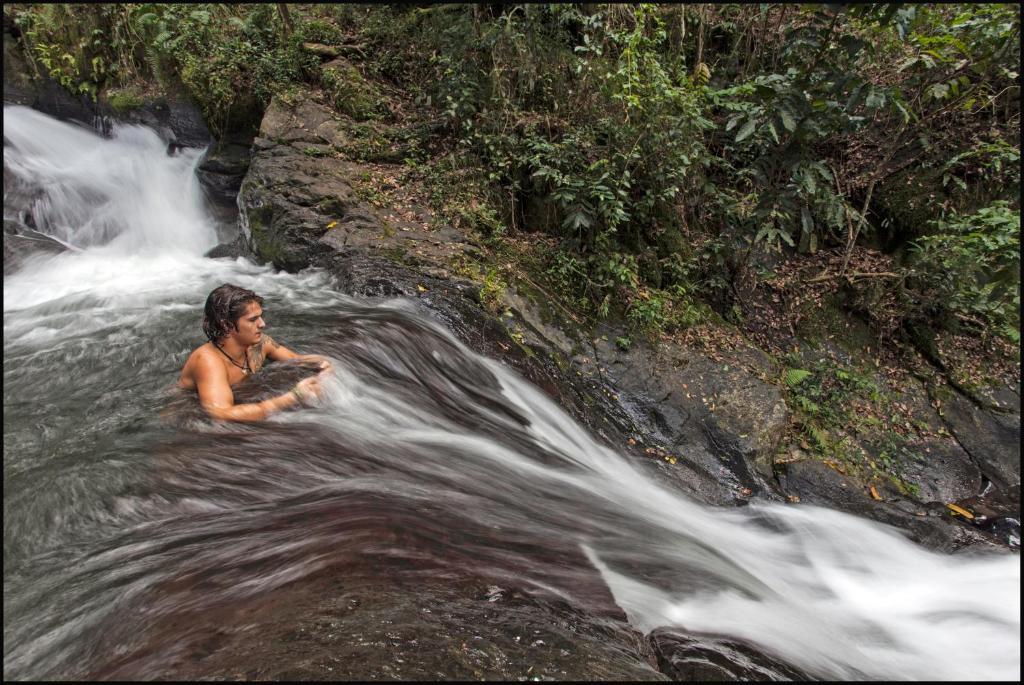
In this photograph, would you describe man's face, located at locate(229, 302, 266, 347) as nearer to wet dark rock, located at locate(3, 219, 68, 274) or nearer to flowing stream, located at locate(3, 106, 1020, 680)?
flowing stream, located at locate(3, 106, 1020, 680)

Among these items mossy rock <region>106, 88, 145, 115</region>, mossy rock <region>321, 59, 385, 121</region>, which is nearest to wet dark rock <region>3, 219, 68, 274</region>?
mossy rock <region>106, 88, 145, 115</region>

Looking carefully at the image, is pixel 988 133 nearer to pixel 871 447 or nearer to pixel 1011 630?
pixel 871 447

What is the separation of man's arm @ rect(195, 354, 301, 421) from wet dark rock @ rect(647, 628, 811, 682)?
98.1 inches

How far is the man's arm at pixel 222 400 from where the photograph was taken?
3320mm

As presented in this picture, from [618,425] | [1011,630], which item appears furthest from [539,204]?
[1011,630]

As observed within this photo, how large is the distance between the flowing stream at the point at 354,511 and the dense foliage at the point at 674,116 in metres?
2.35

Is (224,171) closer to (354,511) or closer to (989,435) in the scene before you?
(354,511)

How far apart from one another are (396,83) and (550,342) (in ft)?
15.0

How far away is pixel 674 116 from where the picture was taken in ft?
20.4

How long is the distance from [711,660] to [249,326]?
3.09 metres

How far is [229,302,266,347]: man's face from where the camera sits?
3439 mm

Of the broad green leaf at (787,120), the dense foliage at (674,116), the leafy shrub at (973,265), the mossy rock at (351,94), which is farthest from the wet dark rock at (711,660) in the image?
the mossy rock at (351,94)

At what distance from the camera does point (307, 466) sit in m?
3.10

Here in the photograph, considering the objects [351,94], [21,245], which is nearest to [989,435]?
[351,94]
